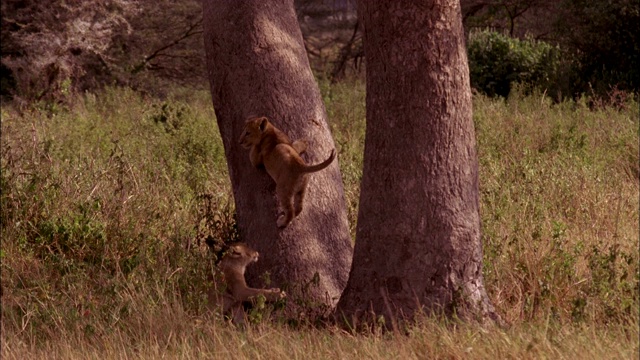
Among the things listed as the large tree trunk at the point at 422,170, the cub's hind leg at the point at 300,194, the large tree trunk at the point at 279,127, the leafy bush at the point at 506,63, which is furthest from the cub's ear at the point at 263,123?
the leafy bush at the point at 506,63

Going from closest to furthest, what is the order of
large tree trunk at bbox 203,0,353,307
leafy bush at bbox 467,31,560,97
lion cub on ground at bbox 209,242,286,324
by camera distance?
1. lion cub on ground at bbox 209,242,286,324
2. large tree trunk at bbox 203,0,353,307
3. leafy bush at bbox 467,31,560,97

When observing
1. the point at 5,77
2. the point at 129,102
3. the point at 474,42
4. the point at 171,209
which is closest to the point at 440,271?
the point at 171,209

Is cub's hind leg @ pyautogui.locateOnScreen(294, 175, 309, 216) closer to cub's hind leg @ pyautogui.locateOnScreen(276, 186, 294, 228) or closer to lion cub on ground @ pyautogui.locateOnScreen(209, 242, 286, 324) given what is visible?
cub's hind leg @ pyautogui.locateOnScreen(276, 186, 294, 228)

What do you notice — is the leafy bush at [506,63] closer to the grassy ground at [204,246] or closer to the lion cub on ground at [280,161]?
the grassy ground at [204,246]

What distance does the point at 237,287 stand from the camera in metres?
6.33

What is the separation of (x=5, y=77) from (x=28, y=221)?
10.4 meters

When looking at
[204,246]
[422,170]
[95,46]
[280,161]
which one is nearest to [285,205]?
[280,161]

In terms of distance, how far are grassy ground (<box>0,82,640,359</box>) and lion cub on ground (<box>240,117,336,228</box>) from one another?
0.78 metres

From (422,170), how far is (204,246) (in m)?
2.19

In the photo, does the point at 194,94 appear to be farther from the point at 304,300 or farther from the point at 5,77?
the point at 304,300

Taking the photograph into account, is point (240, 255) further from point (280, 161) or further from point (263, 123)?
point (263, 123)

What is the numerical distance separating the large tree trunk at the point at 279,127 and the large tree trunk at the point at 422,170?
55 centimetres

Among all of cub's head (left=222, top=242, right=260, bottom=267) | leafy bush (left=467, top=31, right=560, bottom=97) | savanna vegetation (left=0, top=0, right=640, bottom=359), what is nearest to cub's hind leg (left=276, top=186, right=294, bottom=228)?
cub's head (left=222, top=242, right=260, bottom=267)

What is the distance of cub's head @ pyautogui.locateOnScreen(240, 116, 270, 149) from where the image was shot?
6367 mm
